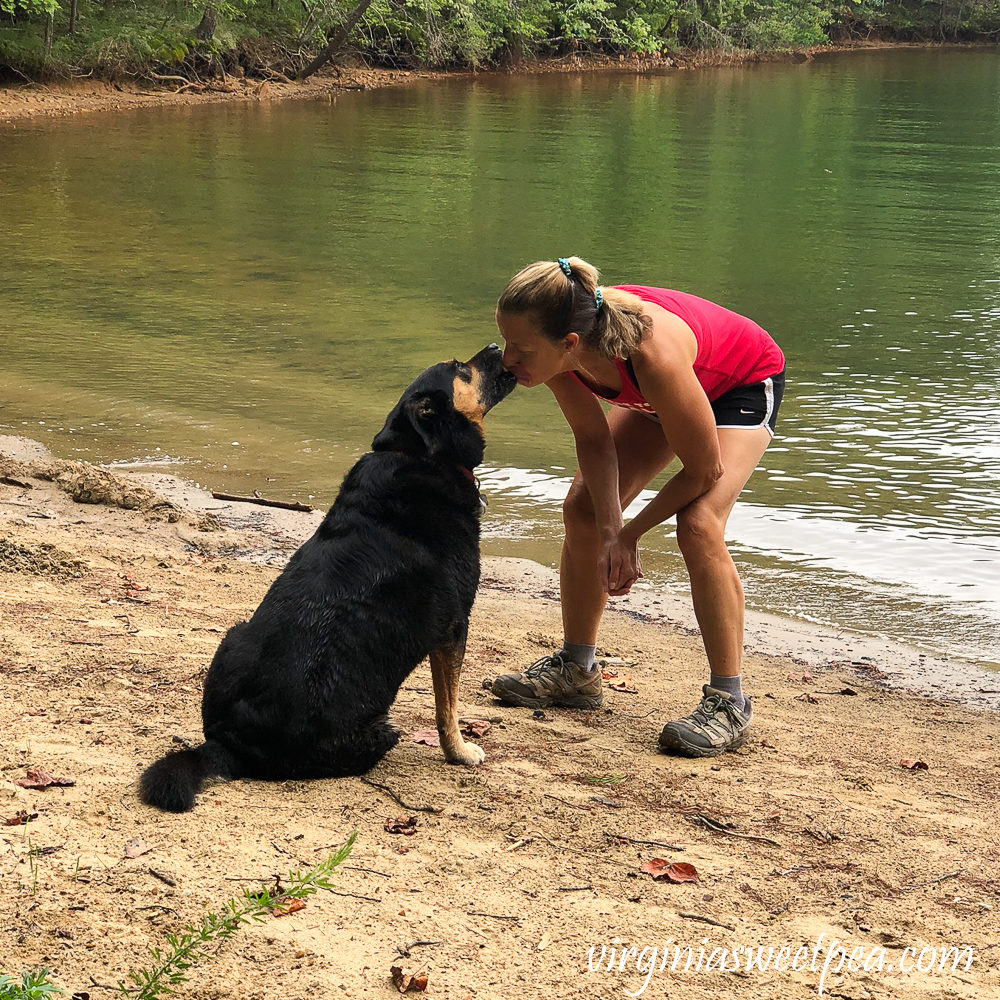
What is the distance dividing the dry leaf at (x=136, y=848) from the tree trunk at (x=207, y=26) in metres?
35.0

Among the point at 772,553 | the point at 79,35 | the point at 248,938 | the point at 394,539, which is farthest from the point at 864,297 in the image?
the point at 79,35

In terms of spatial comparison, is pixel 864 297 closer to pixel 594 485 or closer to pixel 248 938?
pixel 594 485

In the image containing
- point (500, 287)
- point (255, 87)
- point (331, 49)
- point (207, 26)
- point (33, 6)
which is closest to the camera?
point (500, 287)

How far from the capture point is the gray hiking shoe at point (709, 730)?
4246 millimetres

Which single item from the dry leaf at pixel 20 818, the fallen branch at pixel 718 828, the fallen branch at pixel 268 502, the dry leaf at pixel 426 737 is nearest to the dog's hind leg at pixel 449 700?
the dry leaf at pixel 426 737

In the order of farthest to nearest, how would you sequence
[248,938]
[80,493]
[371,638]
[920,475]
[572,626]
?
1. [920,475]
2. [80,493]
3. [572,626]
4. [371,638]
5. [248,938]

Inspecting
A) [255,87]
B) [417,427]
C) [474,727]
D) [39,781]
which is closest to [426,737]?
[474,727]

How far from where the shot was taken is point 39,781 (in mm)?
3244

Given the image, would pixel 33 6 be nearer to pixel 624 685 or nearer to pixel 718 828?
pixel 624 685

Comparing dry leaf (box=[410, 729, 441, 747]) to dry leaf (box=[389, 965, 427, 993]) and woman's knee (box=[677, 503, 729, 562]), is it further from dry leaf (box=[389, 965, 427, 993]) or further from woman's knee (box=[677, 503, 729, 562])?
dry leaf (box=[389, 965, 427, 993])

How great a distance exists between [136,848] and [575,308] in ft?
7.28

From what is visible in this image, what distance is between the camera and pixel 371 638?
3713 mm

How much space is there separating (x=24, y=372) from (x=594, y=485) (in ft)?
23.8

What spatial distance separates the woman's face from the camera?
399cm
